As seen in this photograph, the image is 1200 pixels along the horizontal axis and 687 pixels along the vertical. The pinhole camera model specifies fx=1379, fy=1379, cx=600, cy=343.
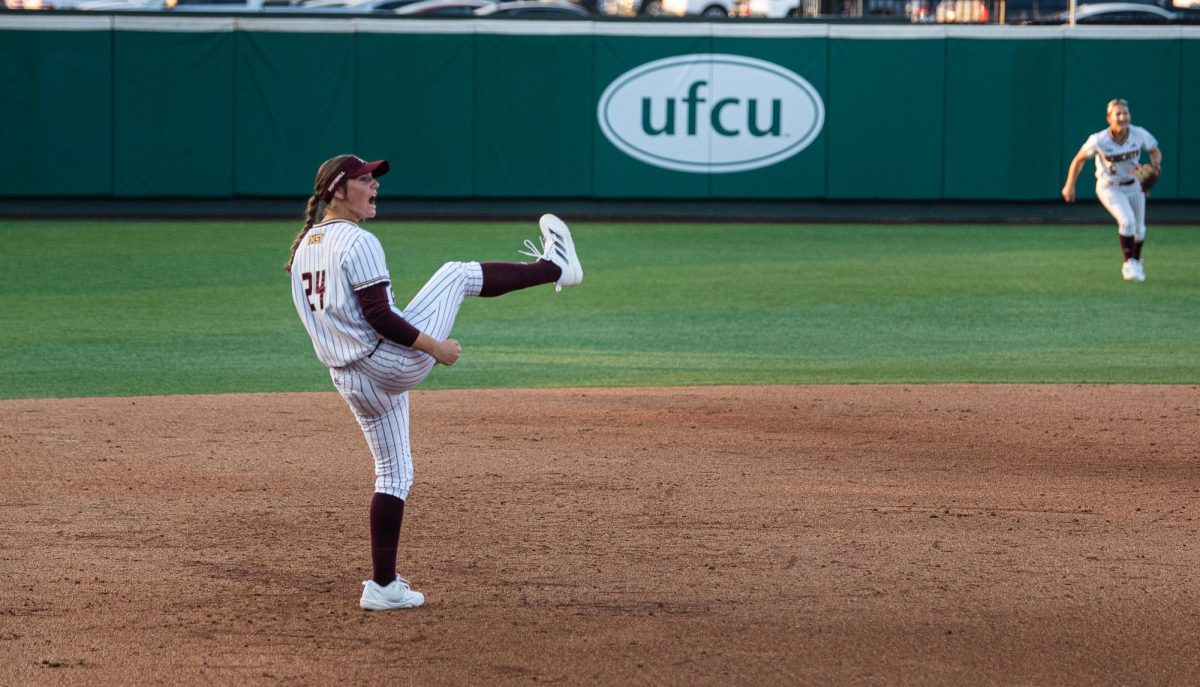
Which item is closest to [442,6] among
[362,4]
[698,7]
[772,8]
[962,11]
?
[362,4]

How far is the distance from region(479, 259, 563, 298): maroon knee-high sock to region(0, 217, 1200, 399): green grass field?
4.93 m

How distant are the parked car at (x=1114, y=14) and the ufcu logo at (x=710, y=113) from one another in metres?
5.24

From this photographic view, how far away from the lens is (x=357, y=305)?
4.55 m

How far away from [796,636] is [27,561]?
10.0ft

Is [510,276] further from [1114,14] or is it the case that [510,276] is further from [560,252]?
[1114,14]

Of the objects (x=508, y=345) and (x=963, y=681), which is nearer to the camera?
(x=963, y=681)

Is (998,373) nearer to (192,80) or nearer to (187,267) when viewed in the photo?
(187,267)

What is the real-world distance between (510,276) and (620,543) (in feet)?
4.77

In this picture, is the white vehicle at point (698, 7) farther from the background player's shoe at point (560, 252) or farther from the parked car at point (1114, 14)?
the background player's shoe at point (560, 252)

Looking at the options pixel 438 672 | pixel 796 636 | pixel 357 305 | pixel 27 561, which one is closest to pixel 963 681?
pixel 796 636

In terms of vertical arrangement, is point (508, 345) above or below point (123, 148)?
below

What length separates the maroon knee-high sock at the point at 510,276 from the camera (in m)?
4.85

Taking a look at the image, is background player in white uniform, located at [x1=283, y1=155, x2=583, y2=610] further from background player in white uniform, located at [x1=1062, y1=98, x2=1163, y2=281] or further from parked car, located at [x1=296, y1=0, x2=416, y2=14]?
parked car, located at [x1=296, y1=0, x2=416, y2=14]

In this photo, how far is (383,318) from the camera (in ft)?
14.6
